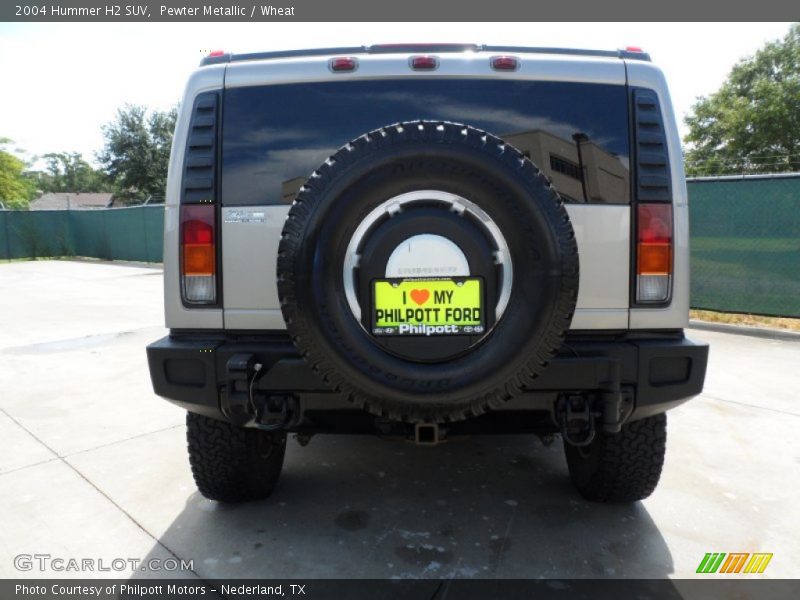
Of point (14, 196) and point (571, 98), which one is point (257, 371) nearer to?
point (571, 98)

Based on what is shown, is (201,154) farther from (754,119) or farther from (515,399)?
(754,119)

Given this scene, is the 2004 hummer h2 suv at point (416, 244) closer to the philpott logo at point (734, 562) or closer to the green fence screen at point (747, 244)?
the philpott logo at point (734, 562)

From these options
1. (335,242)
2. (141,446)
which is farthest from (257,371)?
(141,446)

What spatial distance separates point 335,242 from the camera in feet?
6.11

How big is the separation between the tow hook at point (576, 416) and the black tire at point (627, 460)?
1.69ft

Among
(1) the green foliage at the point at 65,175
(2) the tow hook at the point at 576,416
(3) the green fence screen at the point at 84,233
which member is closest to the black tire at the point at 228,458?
(2) the tow hook at the point at 576,416

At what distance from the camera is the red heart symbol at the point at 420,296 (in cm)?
189

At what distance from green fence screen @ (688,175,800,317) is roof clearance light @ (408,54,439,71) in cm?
656

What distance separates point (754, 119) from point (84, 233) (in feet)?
119

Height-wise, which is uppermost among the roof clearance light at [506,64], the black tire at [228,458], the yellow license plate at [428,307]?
the roof clearance light at [506,64]

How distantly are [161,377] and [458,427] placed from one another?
3.89 feet

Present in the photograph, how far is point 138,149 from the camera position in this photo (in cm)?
3712

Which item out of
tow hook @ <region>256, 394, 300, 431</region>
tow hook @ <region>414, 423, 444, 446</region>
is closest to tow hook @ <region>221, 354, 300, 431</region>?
tow hook @ <region>256, 394, 300, 431</region>

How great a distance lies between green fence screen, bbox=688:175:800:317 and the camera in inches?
277
